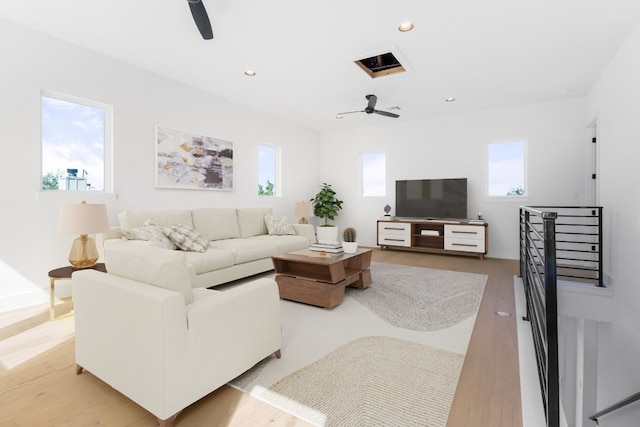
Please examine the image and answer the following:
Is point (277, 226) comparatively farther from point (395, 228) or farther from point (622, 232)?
point (622, 232)

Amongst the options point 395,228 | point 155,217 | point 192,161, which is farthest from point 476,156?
point 155,217

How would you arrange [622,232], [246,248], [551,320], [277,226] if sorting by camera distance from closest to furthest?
[551,320], [622,232], [246,248], [277,226]

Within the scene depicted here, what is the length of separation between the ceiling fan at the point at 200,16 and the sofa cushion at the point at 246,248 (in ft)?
7.21

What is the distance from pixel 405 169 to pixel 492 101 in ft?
6.39

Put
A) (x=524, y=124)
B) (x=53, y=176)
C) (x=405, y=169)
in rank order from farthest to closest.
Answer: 1. (x=405, y=169)
2. (x=524, y=124)
3. (x=53, y=176)

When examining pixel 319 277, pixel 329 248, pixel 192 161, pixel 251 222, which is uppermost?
pixel 192 161

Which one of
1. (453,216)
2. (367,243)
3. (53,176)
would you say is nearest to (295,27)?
(53,176)

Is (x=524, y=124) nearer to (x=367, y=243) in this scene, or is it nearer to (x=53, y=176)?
(x=367, y=243)

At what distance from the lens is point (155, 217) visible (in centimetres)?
365

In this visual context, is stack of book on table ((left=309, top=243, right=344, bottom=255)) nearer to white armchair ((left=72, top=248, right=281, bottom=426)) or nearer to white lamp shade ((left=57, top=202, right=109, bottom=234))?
white armchair ((left=72, top=248, right=281, bottom=426))

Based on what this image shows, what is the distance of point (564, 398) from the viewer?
3453mm

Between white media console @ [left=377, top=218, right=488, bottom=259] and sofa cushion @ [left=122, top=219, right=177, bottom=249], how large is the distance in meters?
4.12

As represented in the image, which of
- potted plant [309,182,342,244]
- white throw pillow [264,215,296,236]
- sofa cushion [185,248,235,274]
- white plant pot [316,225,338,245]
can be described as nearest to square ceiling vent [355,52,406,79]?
white throw pillow [264,215,296,236]

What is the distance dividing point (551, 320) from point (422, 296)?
2.04m
